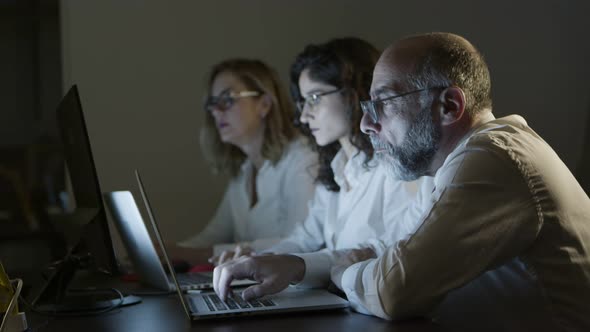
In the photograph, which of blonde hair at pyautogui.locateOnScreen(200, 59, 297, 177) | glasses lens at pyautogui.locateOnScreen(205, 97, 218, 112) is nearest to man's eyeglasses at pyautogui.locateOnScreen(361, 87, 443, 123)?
blonde hair at pyautogui.locateOnScreen(200, 59, 297, 177)

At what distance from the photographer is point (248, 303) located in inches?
48.9

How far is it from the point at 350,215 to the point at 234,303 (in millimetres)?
789

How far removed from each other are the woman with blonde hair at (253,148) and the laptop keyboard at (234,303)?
129 centimetres

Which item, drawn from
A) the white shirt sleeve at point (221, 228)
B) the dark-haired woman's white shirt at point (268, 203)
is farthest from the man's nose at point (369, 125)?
the white shirt sleeve at point (221, 228)

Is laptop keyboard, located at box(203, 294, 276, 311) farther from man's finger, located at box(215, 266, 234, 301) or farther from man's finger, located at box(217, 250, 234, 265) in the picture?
man's finger, located at box(217, 250, 234, 265)

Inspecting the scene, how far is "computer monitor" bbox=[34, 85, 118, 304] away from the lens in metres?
1.23

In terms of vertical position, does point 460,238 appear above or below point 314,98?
below

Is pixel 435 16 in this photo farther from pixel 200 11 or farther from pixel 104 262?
pixel 104 262

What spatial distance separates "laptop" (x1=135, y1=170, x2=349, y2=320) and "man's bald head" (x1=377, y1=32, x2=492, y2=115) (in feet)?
1.58

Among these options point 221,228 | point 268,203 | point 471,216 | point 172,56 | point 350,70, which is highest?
point 172,56

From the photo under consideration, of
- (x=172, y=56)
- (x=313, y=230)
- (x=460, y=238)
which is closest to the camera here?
(x=460, y=238)

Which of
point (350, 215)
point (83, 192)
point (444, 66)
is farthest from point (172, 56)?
point (444, 66)

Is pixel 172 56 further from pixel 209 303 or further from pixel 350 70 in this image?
pixel 209 303

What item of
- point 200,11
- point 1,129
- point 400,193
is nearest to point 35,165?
point 1,129
